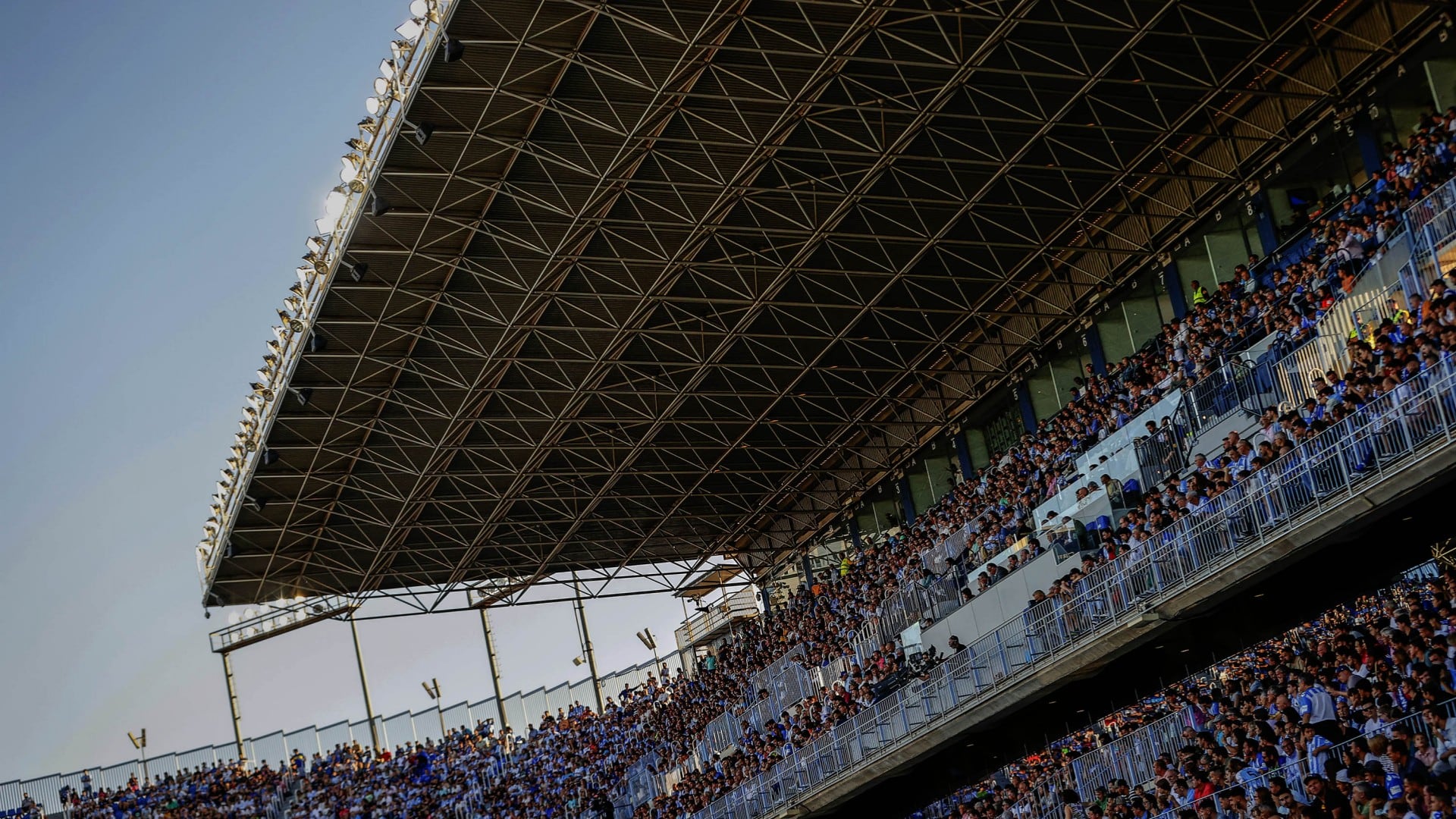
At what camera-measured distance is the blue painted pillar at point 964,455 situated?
41.1 m

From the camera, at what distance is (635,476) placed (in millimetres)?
43688

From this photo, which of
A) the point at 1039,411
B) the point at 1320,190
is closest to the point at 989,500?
the point at 1039,411

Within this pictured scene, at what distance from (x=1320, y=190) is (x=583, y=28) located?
15.7m

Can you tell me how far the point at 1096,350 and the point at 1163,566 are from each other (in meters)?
14.2

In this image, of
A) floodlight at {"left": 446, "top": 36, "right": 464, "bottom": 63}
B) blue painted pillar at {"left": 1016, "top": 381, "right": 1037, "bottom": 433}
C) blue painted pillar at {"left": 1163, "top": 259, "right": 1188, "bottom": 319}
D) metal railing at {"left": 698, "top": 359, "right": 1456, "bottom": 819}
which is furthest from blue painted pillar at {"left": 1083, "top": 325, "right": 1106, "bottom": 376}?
floodlight at {"left": 446, "top": 36, "right": 464, "bottom": 63}

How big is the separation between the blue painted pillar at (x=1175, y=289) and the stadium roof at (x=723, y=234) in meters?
0.60

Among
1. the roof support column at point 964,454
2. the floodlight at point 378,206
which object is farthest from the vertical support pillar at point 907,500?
the floodlight at point 378,206

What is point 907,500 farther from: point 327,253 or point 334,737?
point 334,737

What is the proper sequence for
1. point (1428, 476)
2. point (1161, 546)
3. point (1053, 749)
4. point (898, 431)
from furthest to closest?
point (898, 431) → point (1053, 749) → point (1161, 546) → point (1428, 476)

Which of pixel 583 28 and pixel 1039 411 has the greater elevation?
pixel 583 28

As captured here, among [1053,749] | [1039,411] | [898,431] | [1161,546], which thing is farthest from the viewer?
[898,431]

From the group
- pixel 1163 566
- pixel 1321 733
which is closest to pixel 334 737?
pixel 1163 566

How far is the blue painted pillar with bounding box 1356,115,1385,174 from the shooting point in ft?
94.0

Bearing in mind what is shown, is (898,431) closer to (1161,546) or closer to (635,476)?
(635,476)
